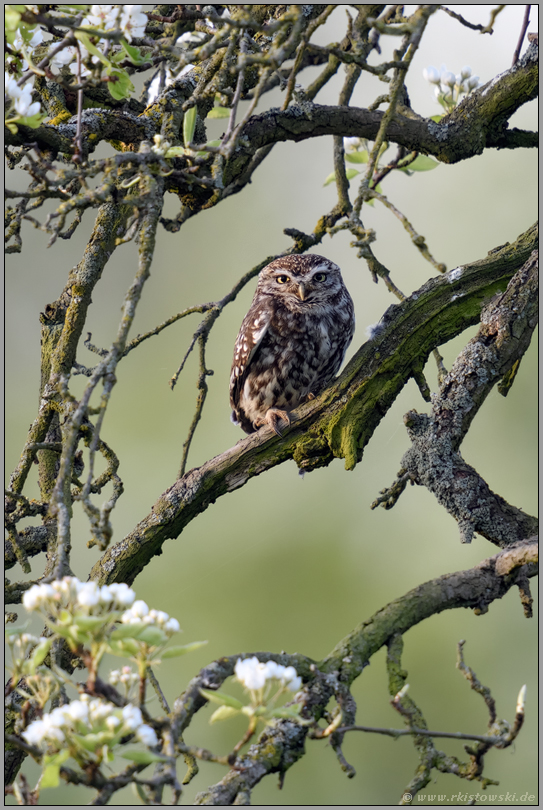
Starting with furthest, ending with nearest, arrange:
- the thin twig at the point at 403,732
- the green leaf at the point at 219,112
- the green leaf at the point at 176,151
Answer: the green leaf at the point at 219,112 → the green leaf at the point at 176,151 → the thin twig at the point at 403,732

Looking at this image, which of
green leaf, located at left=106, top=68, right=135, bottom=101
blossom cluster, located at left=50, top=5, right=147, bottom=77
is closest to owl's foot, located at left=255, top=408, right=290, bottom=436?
green leaf, located at left=106, top=68, right=135, bottom=101

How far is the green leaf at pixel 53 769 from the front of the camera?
0.95 m

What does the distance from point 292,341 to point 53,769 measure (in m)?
2.62

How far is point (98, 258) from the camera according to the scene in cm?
226

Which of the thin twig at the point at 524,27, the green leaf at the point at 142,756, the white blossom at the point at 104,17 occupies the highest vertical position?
the white blossom at the point at 104,17

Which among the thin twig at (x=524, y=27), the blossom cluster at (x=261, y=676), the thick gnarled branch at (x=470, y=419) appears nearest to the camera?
the blossom cluster at (x=261, y=676)

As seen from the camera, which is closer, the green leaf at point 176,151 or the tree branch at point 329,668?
the tree branch at point 329,668

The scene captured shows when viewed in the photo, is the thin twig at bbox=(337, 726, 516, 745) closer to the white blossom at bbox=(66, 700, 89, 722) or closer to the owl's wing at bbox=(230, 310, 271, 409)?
the white blossom at bbox=(66, 700, 89, 722)

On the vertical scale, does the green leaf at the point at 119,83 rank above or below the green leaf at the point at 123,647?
above

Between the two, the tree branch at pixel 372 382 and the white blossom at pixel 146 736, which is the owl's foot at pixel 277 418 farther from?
the white blossom at pixel 146 736

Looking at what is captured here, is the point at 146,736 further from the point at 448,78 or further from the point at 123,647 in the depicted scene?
the point at 448,78

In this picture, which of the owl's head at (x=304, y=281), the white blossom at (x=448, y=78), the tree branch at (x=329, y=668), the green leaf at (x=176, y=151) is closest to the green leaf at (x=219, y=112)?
the owl's head at (x=304, y=281)

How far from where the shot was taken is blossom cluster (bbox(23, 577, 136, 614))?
1021mm

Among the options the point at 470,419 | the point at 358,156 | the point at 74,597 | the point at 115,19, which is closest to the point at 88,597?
the point at 74,597
